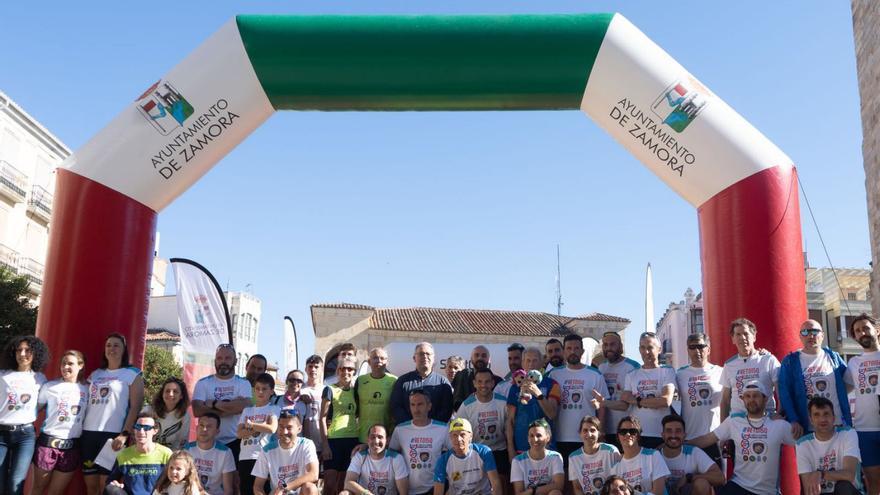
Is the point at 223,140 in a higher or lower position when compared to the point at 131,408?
higher

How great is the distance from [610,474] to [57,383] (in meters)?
4.68

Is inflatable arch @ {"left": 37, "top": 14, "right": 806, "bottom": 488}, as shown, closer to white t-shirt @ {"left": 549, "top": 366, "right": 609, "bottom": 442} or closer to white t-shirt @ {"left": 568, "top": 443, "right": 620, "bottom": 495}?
white t-shirt @ {"left": 549, "top": 366, "right": 609, "bottom": 442}

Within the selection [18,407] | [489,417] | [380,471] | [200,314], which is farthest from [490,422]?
[200,314]

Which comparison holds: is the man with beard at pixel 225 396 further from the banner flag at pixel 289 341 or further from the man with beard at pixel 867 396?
the banner flag at pixel 289 341

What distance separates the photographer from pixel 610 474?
5824 millimetres

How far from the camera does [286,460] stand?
6.34 metres

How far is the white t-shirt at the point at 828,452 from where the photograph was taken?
5426mm

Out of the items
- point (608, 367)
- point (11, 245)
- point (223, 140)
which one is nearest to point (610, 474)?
point (608, 367)

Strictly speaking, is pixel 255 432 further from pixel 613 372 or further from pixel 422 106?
pixel 422 106

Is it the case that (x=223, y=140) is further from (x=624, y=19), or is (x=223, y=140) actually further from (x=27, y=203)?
(x=27, y=203)

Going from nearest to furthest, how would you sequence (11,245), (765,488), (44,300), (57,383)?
(765,488) < (57,383) < (44,300) < (11,245)

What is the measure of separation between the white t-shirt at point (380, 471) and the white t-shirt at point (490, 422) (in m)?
0.67

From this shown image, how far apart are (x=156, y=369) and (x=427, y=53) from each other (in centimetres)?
2477

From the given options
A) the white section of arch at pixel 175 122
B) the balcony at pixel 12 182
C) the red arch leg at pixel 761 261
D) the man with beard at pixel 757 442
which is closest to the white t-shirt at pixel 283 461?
the white section of arch at pixel 175 122
